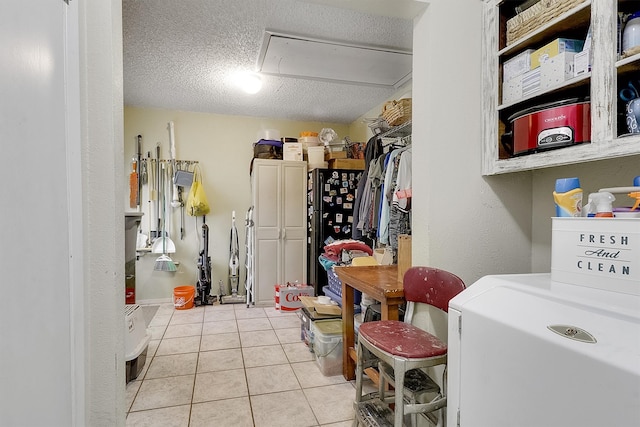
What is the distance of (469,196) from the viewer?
1718mm

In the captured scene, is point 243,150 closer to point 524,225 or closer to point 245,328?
point 245,328

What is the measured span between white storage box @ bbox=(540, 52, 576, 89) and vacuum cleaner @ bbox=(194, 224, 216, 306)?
4065 millimetres

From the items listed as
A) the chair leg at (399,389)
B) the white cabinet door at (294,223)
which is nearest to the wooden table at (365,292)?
the chair leg at (399,389)

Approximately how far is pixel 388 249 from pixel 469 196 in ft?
3.34

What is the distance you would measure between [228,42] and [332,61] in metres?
0.95

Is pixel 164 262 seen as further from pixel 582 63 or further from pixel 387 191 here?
pixel 582 63

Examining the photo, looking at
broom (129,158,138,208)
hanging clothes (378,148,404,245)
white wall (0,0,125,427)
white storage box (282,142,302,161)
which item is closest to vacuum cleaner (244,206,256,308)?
white storage box (282,142,302,161)

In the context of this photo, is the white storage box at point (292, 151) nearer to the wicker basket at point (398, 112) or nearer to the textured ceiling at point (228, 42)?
the textured ceiling at point (228, 42)

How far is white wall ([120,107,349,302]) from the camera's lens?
442 cm

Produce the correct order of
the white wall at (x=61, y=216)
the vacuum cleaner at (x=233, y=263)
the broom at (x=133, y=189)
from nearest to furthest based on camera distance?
the white wall at (x=61, y=216) → the broom at (x=133, y=189) → the vacuum cleaner at (x=233, y=263)

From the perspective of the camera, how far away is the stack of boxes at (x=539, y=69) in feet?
4.34

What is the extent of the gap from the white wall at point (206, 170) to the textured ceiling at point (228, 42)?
1.15 ft

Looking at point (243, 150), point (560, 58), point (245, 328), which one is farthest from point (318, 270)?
point (560, 58)

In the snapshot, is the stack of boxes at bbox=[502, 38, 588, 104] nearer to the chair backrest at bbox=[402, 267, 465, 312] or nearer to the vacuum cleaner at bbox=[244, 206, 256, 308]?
the chair backrest at bbox=[402, 267, 465, 312]
